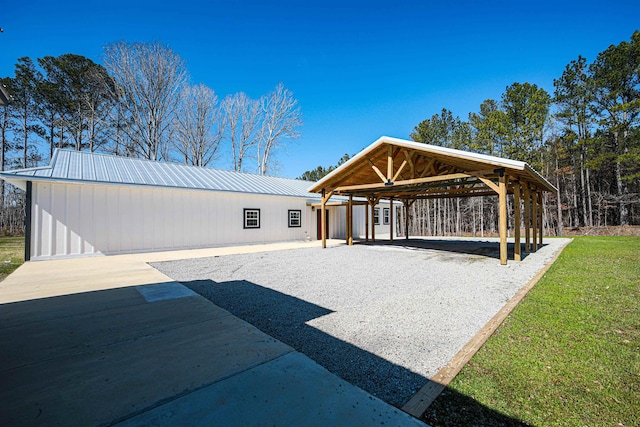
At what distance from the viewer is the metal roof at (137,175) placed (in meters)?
8.83

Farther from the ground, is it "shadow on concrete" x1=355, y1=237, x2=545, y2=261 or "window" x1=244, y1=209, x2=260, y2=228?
"window" x1=244, y1=209, x2=260, y2=228

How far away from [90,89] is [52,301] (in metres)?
24.8

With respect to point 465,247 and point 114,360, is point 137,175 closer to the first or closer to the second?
point 114,360

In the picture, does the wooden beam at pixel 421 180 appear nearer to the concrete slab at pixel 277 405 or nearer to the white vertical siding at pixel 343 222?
Answer: the white vertical siding at pixel 343 222

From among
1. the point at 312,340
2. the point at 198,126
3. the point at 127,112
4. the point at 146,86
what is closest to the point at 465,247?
the point at 312,340

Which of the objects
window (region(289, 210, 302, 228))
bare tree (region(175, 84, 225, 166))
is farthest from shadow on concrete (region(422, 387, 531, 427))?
bare tree (region(175, 84, 225, 166))

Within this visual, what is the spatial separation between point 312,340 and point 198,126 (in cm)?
2522

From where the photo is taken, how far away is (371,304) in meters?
4.27

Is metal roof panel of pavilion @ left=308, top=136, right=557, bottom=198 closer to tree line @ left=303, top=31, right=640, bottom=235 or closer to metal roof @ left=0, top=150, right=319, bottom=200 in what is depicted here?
metal roof @ left=0, top=150, right=319, bottom=200

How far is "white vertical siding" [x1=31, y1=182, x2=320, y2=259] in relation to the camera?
8.69 metres

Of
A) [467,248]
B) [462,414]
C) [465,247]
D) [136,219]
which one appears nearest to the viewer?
[462,414]

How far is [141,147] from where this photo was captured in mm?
21328

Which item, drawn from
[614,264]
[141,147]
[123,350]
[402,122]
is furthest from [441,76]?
[141,147]

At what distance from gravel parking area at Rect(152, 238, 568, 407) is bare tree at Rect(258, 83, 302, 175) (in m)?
19.0
